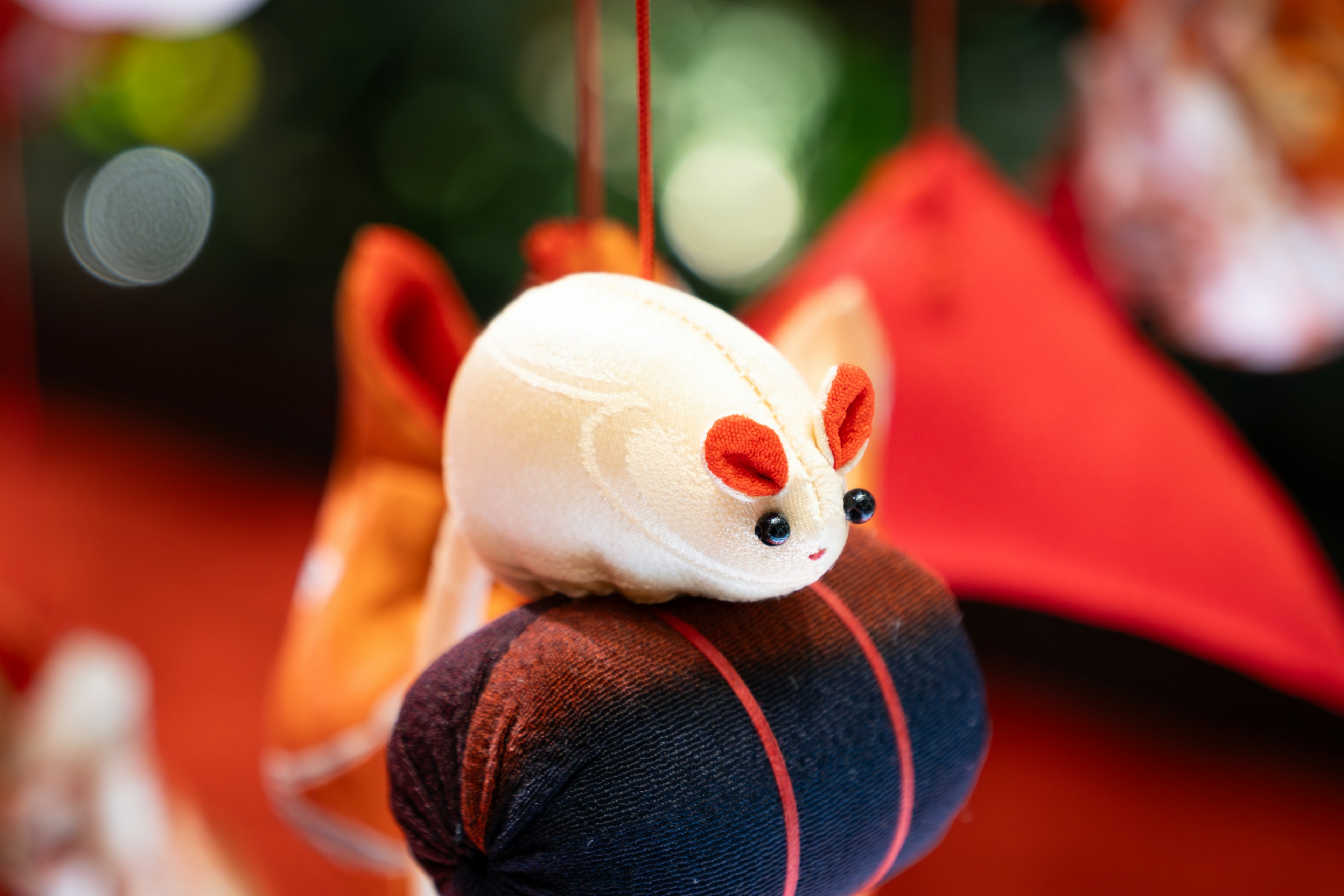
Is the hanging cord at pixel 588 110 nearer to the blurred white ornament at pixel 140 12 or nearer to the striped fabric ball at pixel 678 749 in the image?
the striped fabric ball at pixel 678 749

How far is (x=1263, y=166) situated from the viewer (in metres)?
0.61

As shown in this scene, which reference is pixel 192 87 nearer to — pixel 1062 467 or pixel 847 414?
pixel 1062 467

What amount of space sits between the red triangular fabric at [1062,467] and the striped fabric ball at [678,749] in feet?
0.66

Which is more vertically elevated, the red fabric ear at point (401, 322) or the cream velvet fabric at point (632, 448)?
the cream velvet fabric at point (632, 448)

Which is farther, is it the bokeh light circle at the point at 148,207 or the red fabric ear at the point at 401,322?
the bokeh light circle at the point at 148,207

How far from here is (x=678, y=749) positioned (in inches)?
9.3

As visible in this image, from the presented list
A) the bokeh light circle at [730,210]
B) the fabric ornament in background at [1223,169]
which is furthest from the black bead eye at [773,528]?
the bokeh light circle at [730,210]

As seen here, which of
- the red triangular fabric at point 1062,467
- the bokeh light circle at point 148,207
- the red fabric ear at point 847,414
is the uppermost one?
the red fabric ear at point 847,414

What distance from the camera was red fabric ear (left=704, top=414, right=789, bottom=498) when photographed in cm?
22

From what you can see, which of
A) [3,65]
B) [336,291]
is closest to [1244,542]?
[3,65]

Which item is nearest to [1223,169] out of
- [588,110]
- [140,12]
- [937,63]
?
[937,63]

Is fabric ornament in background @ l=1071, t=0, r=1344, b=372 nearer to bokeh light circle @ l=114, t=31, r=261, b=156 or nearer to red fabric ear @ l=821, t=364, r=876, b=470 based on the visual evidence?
red fabric ear @ l=821, t=364, r=876, b=470

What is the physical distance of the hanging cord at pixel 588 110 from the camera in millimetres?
323

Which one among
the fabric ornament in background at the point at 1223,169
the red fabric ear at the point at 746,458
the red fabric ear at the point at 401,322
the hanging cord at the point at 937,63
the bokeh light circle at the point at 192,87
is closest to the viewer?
the red fabric ear at the point at 746,458
